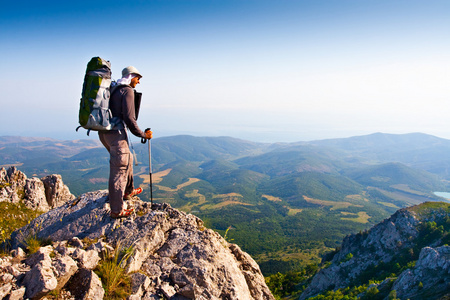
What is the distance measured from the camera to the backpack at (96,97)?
7.00 m

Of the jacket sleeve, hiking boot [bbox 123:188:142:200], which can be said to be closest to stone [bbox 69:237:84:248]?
hiking boot [bbox 123:188:142:200]

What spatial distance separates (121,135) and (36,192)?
Answer: 72.9 feet

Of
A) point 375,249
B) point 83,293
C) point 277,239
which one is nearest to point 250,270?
point 83,293

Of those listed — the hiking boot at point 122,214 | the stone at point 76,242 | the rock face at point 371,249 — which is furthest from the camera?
the rock face at point 371,249

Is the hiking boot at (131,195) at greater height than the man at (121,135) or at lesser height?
lesser

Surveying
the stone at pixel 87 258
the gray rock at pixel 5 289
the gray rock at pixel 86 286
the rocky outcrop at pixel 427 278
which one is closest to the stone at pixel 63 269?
the gray rock at pixel 86 286

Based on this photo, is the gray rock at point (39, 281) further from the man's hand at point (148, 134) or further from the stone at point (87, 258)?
the man's hand at point (148, 134)

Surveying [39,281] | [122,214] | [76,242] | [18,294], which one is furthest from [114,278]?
[122,214]

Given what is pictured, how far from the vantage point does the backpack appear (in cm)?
700

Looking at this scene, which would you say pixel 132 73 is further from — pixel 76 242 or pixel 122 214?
pixel 76 242

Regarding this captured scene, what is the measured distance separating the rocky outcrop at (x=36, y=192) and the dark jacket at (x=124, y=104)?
62.1 ft

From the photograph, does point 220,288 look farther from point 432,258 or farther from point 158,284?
point 432,258

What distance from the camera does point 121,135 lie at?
25.9 feet

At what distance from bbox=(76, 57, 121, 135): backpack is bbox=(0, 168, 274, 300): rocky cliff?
3.13 meters
